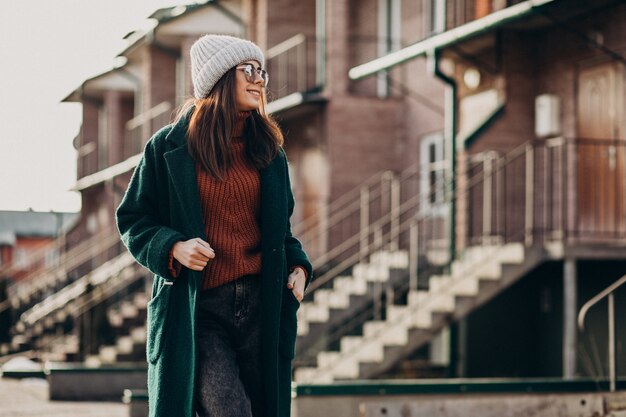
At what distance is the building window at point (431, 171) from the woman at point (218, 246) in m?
11.4

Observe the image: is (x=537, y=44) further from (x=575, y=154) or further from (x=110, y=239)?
(x=110, y=239)

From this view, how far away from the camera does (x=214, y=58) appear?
4.14 m

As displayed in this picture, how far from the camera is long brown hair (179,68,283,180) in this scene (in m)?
4.06

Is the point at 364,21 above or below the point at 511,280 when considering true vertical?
above

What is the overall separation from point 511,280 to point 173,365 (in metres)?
8.47

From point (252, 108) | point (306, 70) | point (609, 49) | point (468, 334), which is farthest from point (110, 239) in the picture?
point (252, 108)

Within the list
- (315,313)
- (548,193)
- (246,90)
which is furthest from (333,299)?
(246,90)

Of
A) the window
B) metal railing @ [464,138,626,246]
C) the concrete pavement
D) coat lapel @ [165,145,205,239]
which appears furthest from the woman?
the window

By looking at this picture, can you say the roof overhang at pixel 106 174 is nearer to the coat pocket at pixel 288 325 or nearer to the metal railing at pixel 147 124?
the metal railing at pixel 147 124

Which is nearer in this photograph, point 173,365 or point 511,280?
point 173,365

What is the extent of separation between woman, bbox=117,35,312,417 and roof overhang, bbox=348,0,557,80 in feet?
27.4

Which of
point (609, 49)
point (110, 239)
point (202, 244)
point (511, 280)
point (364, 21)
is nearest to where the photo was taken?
point (202, 244)

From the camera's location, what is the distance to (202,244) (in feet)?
Result: 12.8

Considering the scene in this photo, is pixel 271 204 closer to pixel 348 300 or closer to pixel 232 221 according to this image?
pixel 232 221
